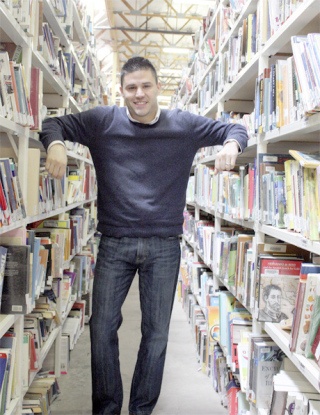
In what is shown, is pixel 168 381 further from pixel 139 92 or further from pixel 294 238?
pixel 139 92

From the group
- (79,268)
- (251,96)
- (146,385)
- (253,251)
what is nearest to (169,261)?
(253,251)

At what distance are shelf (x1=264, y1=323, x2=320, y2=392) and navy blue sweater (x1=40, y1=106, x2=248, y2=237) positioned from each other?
0.67 m

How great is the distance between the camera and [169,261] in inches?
87.0

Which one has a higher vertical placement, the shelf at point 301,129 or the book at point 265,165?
the shelf at point 301,129

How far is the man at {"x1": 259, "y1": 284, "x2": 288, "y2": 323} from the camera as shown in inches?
72.2

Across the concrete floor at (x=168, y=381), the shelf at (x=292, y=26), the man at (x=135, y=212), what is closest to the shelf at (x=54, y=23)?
the man at (x=135, y=212)

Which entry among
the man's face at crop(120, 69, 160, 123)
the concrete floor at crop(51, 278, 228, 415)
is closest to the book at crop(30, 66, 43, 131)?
the man's face at crop(120, 69, 160, 123)

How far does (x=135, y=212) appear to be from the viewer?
2158mm

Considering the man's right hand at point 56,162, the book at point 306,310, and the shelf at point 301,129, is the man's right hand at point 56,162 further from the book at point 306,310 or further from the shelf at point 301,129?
the book at point 306,310

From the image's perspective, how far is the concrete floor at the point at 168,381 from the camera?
2.61 metres

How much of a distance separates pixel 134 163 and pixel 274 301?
90 centimetres

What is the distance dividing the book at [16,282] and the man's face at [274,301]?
98 centimetres

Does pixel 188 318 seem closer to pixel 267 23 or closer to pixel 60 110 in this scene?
pixel 60 110

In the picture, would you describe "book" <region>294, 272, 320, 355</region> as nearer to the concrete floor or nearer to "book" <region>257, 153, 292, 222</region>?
"book" <region>257, 153, 292, 222</region>
